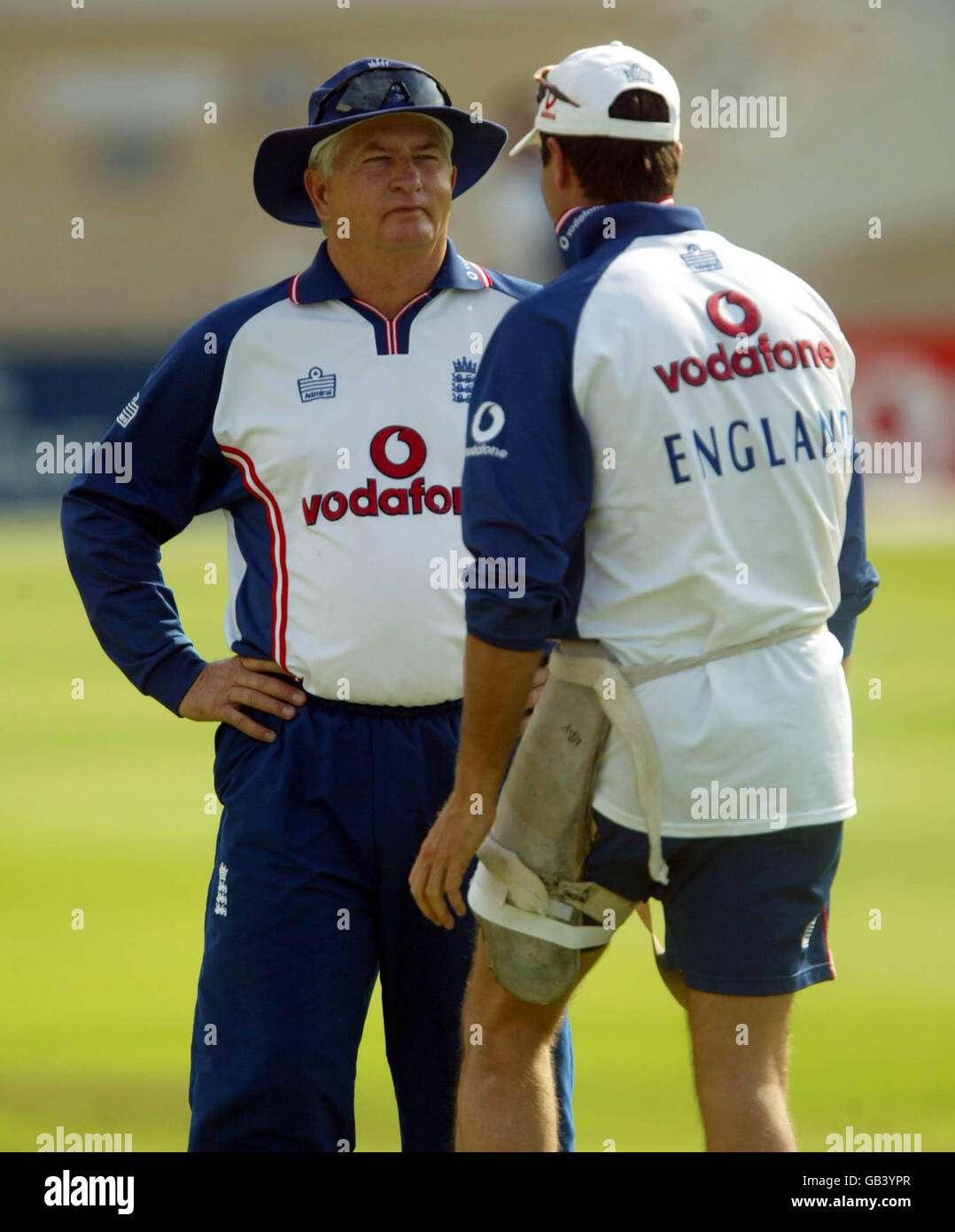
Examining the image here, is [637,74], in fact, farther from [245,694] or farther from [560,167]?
[245,694]

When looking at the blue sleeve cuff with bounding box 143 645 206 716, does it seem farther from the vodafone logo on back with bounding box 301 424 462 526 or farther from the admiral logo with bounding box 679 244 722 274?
the admiral logo with bounding box 679 244 722 274

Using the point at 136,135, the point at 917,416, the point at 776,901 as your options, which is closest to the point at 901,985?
the point at 776,901

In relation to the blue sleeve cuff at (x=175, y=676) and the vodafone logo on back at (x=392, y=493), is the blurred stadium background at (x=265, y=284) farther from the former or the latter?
the vodafone logo on back at (x=392, y=493)

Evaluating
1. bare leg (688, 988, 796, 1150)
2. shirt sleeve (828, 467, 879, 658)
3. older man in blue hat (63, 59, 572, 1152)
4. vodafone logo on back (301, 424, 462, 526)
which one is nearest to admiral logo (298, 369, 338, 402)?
older man in blue hat (63, 59, 572, 1152)

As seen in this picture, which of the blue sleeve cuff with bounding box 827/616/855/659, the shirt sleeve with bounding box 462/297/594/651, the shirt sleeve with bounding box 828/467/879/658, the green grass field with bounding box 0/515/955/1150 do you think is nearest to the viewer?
the shirt sleeve with bounding box 462/297/594/651

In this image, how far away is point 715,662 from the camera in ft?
9.59

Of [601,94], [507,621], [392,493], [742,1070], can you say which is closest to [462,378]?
[392,493]

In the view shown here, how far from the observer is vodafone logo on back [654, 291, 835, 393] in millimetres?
2857

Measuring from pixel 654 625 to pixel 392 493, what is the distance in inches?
31.3

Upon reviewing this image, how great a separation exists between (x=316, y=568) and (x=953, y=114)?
36922 mm

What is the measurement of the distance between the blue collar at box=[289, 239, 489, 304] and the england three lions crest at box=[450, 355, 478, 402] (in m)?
A: 0.18

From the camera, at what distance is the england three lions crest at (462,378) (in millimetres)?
3604

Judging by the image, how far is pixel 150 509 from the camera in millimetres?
3746
